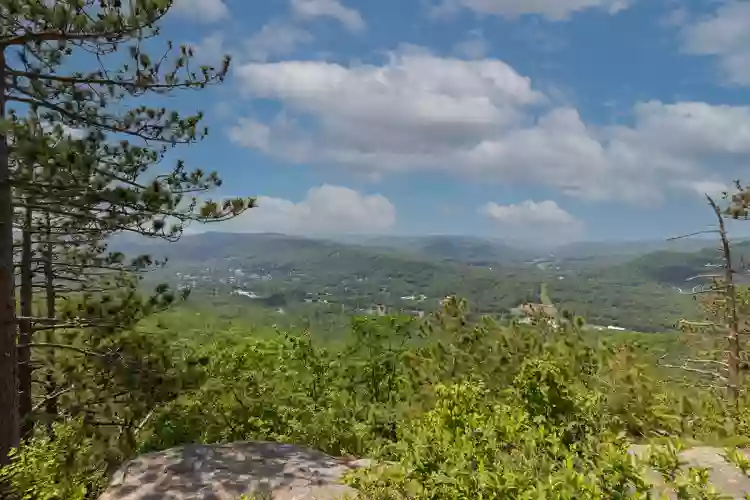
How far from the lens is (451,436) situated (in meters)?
2.78

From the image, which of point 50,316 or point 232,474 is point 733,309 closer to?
point 232,474

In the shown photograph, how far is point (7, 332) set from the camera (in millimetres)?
7145

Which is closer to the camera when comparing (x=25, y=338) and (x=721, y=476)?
(x=721, y=476)

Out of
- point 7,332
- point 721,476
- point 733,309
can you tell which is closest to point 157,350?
point 7,332

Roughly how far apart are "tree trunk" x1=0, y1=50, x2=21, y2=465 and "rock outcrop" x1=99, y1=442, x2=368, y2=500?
8.08ft

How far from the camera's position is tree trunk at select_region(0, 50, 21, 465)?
23.2 ft

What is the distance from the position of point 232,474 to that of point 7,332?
13.1ft

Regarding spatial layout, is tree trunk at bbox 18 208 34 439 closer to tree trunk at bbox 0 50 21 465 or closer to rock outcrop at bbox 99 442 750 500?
tree trunk at bbox 0 50 21 465

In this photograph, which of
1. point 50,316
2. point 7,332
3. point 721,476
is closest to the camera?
point 721,476

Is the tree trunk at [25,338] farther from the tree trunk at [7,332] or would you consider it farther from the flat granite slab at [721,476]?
the flat granite slab at [721,476]

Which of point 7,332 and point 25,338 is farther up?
point 7,332

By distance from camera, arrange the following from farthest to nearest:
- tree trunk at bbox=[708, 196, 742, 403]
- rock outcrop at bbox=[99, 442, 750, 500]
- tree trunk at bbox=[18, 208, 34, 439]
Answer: tree trunk at bbox=[708, 196, 742, 403] < tree trunk at bbox=[18, 208, 34, 439] < rock outcrop at bbox=[99, 442, 750, 500]

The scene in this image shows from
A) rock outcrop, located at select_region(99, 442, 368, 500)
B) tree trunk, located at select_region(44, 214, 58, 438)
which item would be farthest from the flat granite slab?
tree trunk, located at select_region(44, 214, 58, 438)

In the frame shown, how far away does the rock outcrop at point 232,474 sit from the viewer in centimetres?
511
